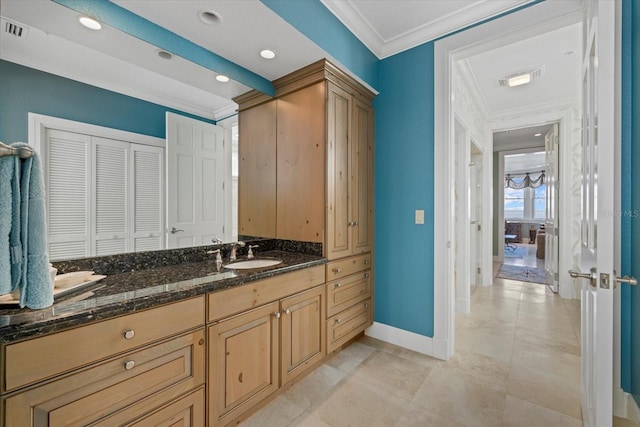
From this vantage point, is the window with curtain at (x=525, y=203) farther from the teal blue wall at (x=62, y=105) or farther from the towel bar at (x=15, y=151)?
the towel bar at (x=15, y=151)

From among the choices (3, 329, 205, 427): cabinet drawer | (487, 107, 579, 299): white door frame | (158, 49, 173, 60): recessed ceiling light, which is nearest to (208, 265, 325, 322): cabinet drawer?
(3, 329, 205, 427): cabinet drawer

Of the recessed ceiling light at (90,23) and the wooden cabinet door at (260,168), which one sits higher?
the recessed ceiling light at (90,23)

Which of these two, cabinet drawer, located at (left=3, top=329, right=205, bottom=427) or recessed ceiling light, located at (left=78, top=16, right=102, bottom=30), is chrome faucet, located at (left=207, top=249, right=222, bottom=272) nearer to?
cabinet drawer, located at (left=3, top=329, right=205, bottom=427)

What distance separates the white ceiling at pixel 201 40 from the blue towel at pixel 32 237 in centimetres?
78

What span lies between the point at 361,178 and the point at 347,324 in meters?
1.24

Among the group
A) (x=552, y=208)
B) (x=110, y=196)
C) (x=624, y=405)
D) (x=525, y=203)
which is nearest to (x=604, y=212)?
(x=624, y=405)

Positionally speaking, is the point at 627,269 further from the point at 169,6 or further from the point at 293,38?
the point at 169,6

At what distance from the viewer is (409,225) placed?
8.08ft

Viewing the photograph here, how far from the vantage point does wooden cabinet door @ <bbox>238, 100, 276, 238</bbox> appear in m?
2.33

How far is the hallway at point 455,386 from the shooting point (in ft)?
5.37

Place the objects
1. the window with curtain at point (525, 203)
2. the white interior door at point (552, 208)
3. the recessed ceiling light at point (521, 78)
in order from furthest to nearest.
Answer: the window with curtain at point (525, 203)
the white interior door at point (552, 208)
the recessed ceiling light at point (521, 78)

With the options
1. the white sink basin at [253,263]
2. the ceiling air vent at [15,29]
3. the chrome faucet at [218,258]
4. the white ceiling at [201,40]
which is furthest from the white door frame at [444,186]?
the ceiling air vent at [15,29]

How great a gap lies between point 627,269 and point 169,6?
280 centimetres

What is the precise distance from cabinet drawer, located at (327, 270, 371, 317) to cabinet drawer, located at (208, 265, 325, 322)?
194mm
